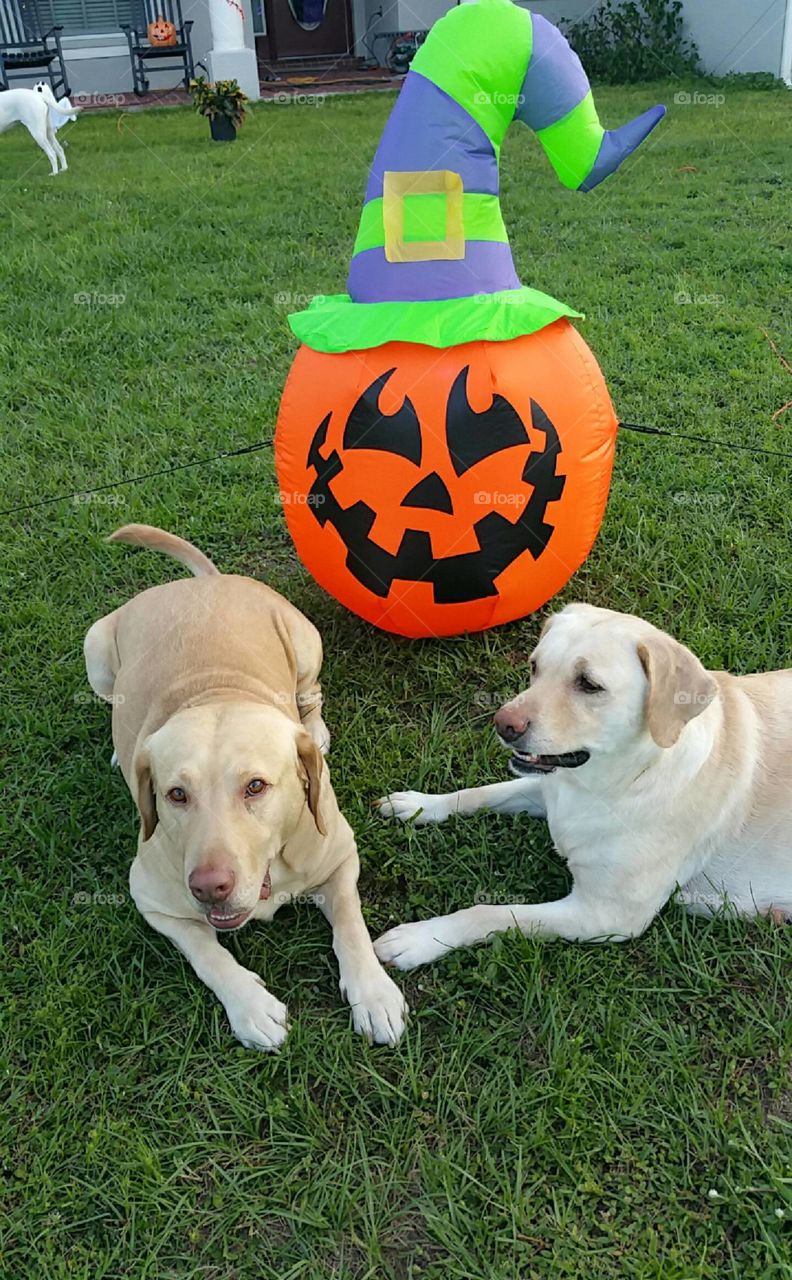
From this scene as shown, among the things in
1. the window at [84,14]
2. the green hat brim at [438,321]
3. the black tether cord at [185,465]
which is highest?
the window at [84,14]

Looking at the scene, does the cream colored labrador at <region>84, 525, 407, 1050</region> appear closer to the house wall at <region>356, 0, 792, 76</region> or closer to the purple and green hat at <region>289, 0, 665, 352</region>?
the purple and green hat at <region>289, 0, 665, 352</region>

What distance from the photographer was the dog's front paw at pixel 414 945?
2832 millimetres

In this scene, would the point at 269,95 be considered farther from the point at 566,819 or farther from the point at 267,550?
the point at 566,819

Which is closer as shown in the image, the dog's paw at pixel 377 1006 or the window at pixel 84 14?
the dog's paw at pixel 377 1006

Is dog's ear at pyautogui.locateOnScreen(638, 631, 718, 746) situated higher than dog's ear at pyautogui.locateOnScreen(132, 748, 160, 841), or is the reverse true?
dog's ear at pyautogui.locateOnScreen(638, 631, 718, 746)

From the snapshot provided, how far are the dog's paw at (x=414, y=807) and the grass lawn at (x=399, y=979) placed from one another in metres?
0.05

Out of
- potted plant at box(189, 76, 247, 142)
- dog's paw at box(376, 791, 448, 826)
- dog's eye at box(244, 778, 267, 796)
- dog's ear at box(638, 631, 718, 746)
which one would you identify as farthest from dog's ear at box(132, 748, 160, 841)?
potted plant at box(189, 76, 247, 142)

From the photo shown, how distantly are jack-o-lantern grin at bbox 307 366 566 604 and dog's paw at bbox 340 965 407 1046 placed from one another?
1.54 meters

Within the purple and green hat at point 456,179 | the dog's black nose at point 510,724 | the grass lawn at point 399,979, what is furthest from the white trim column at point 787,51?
the dog's black nose at point 510,724

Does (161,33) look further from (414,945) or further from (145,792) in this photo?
(414,945)

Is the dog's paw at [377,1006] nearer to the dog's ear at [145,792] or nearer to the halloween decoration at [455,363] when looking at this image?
the dog's ear at [145,792]

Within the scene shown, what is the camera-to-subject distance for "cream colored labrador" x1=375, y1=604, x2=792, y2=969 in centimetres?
258

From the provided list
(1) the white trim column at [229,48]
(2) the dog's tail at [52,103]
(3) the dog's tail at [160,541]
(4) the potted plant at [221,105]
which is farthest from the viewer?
(1) the white trim column at [229,48]

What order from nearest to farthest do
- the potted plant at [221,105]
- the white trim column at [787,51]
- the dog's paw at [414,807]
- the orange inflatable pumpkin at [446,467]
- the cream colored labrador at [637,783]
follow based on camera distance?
the cream colored labrador at [637,783] → the dog's paw at [414,807] → the orange inflatable pumpkin at [446,467] → the potted plant at [221,105] → the white trim column at [787,51]
